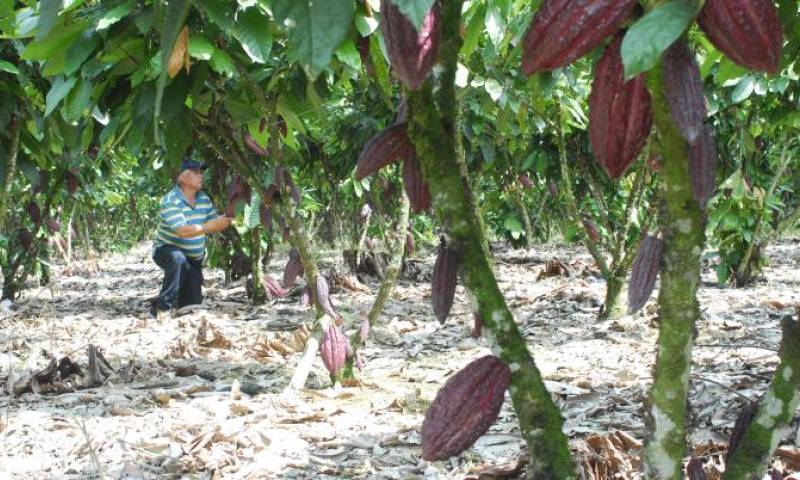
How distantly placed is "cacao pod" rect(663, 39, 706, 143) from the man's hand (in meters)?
3.30

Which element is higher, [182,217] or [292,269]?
[182,217]

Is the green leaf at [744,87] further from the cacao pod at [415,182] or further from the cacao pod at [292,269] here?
the cacao pod at [415,182]

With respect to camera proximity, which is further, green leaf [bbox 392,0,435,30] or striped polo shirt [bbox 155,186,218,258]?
striped polo shirt [bbox 155,186,218,258]

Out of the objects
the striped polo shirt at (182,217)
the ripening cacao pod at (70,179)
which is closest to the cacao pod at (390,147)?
the striped polo shirt at (182,217)

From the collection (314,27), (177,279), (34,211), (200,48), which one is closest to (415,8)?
(314,27)

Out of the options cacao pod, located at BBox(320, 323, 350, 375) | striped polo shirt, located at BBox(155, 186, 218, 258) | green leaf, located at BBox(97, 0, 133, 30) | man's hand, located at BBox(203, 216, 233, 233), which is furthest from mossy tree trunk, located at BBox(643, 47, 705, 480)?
striped polo shirt, located at BBox(155, 186, 218, 258)

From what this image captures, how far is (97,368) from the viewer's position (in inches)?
98.9

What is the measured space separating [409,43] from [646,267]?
318 mm

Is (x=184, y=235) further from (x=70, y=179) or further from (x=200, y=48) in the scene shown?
(x=200, y=48)

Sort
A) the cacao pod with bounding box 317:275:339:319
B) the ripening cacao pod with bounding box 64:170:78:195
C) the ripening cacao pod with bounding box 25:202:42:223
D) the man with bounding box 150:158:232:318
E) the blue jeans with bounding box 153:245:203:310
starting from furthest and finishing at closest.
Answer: the ripening cacao pod with bounding box 25:202:42:223
the ripening cacao pod with bounding box 64:170:78:195
the blue jeans with bounding box 153:245:203:310
the man with bounding box 150:158:232:318
the cacao pod with bounding box 317:275:339:319

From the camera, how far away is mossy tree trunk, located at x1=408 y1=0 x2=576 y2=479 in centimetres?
77

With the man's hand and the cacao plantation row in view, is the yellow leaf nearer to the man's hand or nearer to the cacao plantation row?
the cacao plantation row

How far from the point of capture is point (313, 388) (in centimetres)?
239

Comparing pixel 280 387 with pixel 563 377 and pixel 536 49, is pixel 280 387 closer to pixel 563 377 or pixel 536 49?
pixel 563 377
